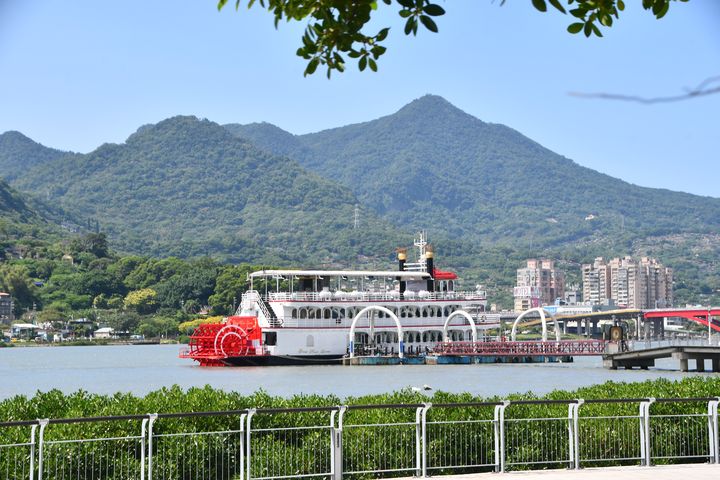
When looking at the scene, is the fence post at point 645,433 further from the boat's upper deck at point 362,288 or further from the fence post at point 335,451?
the boat's upper deck at point 362,288

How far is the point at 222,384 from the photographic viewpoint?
45.6m

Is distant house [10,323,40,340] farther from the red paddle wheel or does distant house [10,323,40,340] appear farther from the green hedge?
the green hedge

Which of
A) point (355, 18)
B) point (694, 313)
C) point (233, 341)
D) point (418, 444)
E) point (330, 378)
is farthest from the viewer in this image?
point (694, 313)

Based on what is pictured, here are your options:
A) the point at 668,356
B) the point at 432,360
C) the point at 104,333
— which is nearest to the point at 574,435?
the point at 668,356

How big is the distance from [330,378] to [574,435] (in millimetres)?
34077

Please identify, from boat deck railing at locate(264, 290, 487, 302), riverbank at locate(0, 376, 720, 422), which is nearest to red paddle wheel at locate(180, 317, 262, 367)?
boat deck railing at locate(264, 290, 487, 302)

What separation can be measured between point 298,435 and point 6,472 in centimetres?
377

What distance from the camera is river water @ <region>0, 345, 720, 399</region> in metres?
43.6

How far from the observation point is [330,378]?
4906cm

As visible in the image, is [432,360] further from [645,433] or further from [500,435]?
[500,435]

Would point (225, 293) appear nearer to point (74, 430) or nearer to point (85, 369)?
point (85, 369)

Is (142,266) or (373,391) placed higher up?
(142,266)

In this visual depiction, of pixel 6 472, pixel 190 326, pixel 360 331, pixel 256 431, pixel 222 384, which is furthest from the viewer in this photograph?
pixel 190 326

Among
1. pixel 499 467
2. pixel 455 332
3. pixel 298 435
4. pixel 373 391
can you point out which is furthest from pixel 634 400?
pixel 455 332
